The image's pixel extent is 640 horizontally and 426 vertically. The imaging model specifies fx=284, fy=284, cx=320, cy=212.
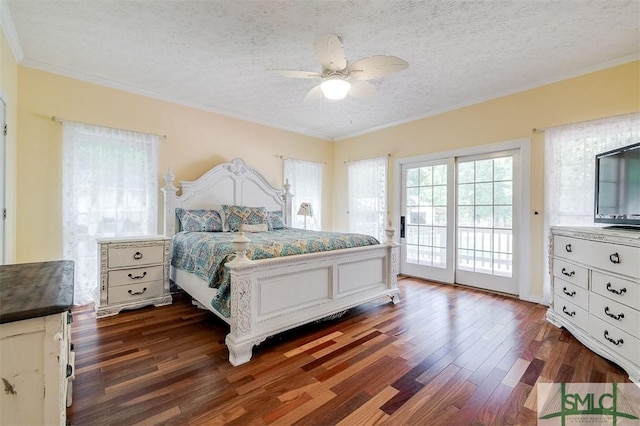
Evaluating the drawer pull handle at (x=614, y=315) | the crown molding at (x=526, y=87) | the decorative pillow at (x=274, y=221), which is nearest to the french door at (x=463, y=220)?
the crown molding at (x=526, y=87)

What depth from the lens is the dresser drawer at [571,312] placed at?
2.31 m

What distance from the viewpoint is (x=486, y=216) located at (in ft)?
12.6

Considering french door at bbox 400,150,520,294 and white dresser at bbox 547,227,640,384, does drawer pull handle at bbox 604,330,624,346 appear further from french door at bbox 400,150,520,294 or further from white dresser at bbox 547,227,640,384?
french door at bbox 400,150,520,294

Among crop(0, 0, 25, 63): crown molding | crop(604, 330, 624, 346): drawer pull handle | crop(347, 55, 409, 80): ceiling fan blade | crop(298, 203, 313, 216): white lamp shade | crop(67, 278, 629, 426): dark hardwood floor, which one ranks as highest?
crop(0, 0, 25, 63): crown molding

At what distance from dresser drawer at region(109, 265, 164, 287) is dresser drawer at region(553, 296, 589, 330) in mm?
4017

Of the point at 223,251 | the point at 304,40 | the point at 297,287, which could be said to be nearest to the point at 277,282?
the point at 297,287

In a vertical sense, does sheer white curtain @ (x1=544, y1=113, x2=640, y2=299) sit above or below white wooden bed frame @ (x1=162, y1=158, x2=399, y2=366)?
above

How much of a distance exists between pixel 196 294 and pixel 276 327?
1045 millimetres

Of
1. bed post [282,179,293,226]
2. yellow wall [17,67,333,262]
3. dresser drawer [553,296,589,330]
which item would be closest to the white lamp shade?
bed post [282,179,293,226]

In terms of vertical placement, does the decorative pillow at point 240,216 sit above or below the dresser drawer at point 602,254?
above

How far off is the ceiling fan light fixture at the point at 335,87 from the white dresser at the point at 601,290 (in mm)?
2278

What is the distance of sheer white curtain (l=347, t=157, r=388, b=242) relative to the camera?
501 centimetres

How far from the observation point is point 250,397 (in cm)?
167

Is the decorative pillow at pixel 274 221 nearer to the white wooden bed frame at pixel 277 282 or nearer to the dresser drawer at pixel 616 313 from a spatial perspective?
the white wooden bed frame at pixel 277 282
